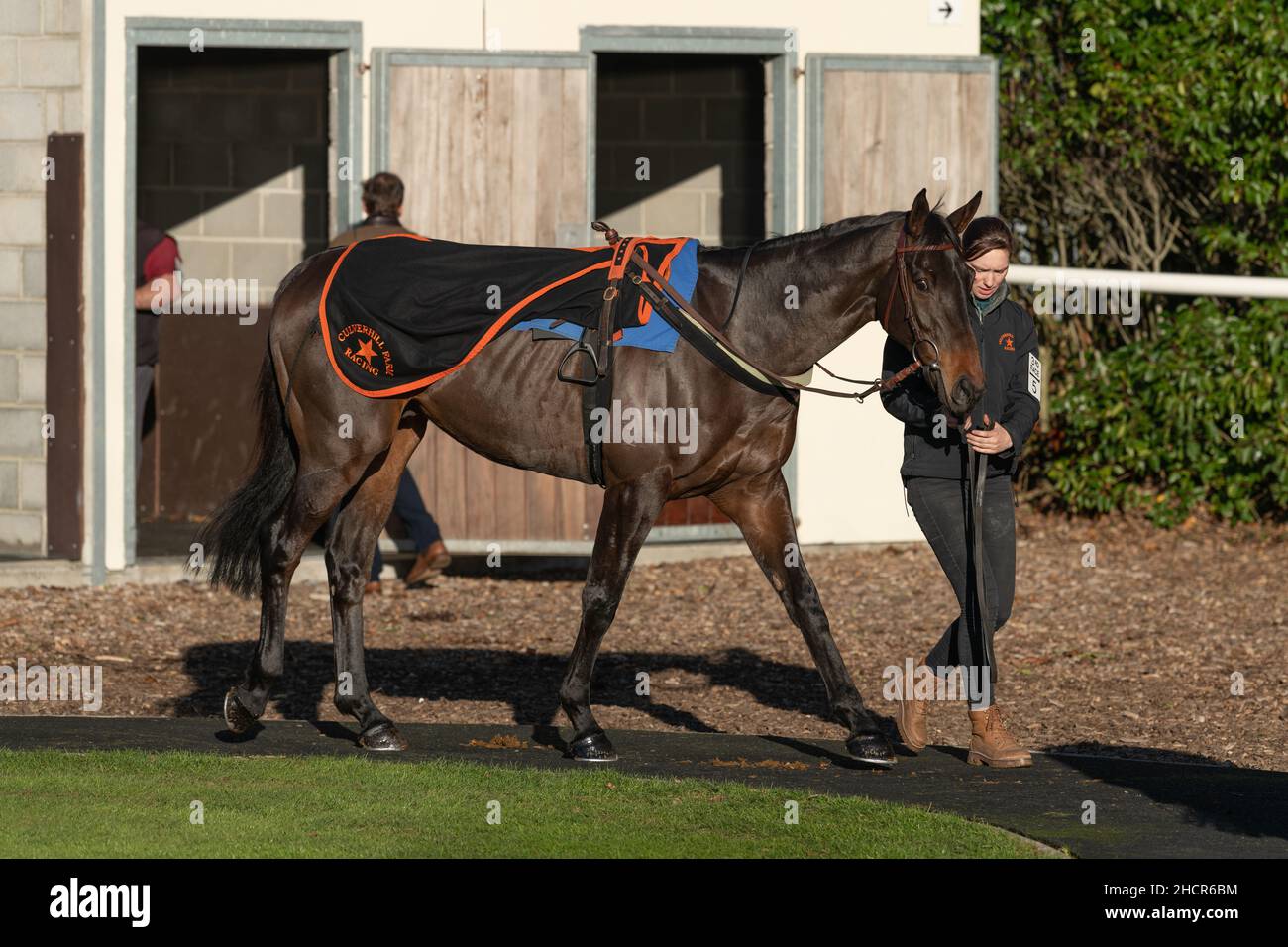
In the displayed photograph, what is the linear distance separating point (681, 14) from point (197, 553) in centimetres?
491

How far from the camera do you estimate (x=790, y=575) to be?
22.1 feet

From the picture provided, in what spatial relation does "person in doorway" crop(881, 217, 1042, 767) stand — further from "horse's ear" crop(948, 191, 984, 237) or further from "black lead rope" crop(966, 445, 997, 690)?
"horse's ear" crop(948, 191, 984, 237)

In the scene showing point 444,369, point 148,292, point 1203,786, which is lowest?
point 1203,786

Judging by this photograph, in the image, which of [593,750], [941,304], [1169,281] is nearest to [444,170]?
[1169,281]

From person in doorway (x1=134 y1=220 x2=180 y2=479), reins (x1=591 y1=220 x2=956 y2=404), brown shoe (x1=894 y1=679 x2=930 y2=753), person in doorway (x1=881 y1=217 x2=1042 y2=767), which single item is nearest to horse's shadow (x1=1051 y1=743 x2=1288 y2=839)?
person in doorway (x1=881 y1=217 x2=1042 y2=767)

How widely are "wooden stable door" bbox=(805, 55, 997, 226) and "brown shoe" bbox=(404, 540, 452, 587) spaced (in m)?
2.86

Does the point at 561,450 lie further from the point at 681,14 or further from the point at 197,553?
the point at 681,14

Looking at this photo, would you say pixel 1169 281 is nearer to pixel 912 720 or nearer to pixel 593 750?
pixel 912 720

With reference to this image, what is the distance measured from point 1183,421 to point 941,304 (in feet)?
22.2

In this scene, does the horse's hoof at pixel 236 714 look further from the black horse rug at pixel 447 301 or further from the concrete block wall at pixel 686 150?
the concrete block wall at pixel 686 150

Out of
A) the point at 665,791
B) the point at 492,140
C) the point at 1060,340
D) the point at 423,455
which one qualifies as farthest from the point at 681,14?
the point at 665,791

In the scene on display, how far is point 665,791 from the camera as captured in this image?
618 cm

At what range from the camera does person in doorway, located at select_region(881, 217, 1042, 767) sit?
6.59m

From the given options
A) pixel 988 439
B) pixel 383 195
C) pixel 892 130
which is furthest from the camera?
pixel 892 130
